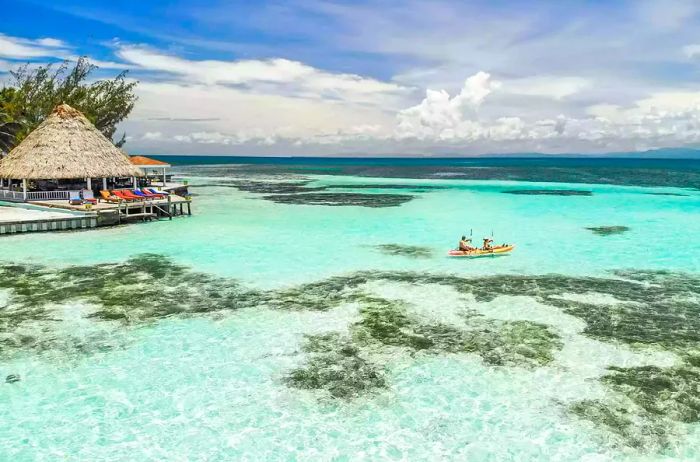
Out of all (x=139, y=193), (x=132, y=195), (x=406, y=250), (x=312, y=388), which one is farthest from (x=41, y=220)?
(x=312, y=388)

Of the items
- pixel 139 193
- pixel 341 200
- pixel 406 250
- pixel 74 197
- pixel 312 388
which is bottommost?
pixel 312 388

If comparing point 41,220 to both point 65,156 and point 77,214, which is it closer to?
point 77,214

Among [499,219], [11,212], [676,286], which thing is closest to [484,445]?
[676,286]

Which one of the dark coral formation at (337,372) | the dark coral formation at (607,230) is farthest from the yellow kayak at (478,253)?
the dark coral formation at (337,372)

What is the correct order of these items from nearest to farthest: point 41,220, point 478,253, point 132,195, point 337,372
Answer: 1. point 337,372
2. point 478,253
3. point 41,220
4. point 132,195

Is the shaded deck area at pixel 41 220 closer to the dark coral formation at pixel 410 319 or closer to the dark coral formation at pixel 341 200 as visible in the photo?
the dark coral formation at pixel 410 319

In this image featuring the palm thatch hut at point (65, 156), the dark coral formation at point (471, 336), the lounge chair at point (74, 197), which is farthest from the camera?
the palm thatch hut at point (65, 156)

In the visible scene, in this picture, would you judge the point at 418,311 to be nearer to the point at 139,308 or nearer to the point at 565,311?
the point at 565,311
